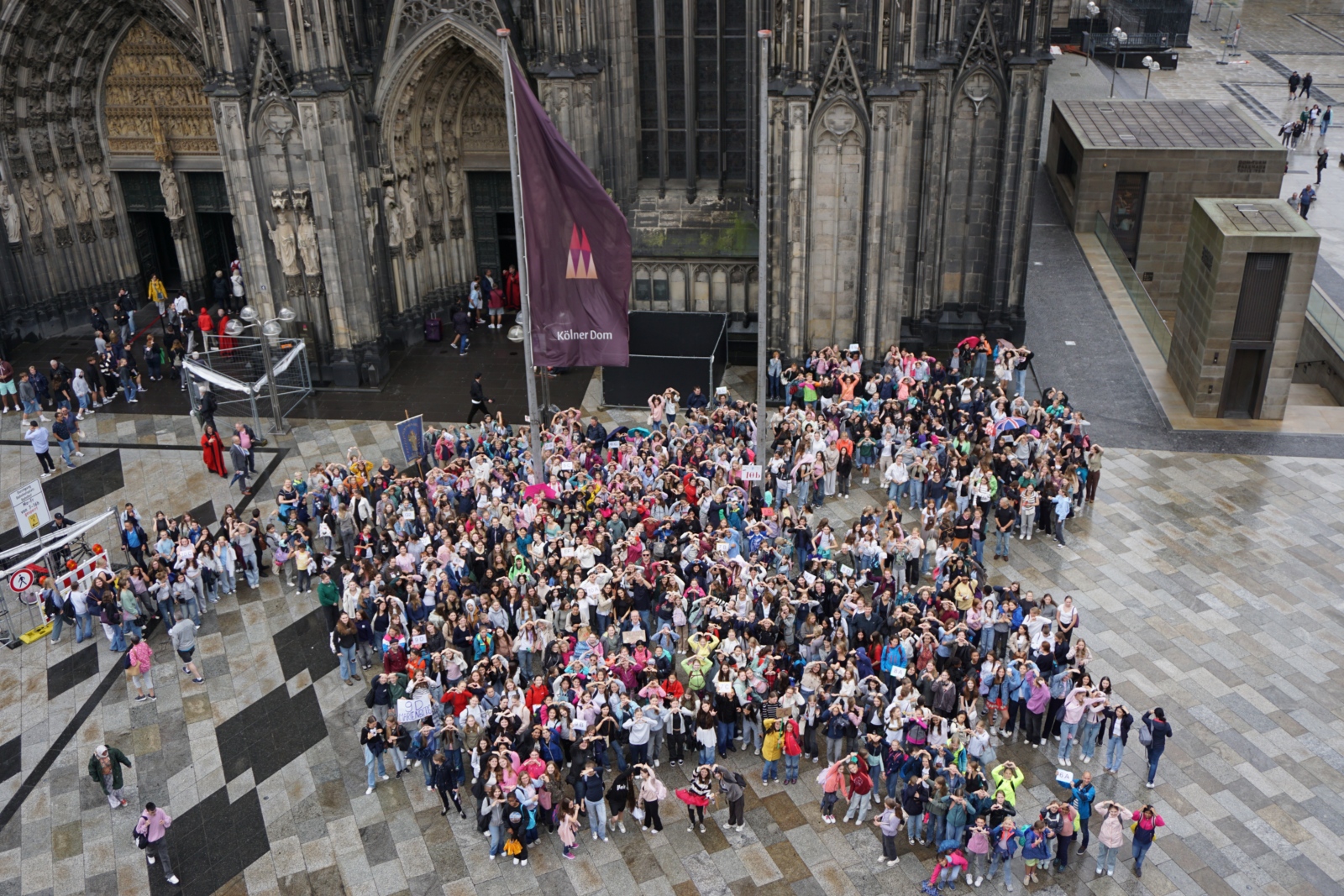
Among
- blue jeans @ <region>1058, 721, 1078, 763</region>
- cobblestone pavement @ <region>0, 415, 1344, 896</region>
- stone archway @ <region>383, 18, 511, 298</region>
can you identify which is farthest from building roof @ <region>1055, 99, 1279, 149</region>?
blue jeans @ <region>1058, 721, 1078, 763</region>

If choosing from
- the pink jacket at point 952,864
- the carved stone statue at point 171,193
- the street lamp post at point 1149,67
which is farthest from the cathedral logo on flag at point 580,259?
the street lamp post at point 1149,67

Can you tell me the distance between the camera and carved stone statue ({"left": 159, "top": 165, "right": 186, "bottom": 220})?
151ft

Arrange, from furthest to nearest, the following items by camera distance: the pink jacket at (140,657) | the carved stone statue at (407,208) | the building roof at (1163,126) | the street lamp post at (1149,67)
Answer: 1. the street lamp post at (1149,67)
2. the building roof at (1163,126)
3. the carved stone statue at (407,208)
4. the pink jacket at (140,657)

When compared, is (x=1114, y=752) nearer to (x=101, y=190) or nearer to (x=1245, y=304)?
(x=1245, y=304)

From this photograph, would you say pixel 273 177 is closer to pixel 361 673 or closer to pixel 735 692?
pixel 361 673

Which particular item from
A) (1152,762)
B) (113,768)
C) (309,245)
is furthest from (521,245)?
(1152,762)

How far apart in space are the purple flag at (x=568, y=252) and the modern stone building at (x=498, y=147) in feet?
35.2

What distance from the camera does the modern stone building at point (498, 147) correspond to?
123 ft

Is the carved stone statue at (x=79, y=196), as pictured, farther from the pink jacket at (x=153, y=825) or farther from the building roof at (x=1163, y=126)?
the building roof at (x=1163, y=126)

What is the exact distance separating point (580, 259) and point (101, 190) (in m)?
26.7

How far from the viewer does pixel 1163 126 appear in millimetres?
53438

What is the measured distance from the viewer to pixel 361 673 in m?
27.8

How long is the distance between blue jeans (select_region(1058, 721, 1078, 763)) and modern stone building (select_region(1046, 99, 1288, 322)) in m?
32.5

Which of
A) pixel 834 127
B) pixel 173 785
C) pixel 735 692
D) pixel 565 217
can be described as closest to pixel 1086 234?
pixel 834 127
